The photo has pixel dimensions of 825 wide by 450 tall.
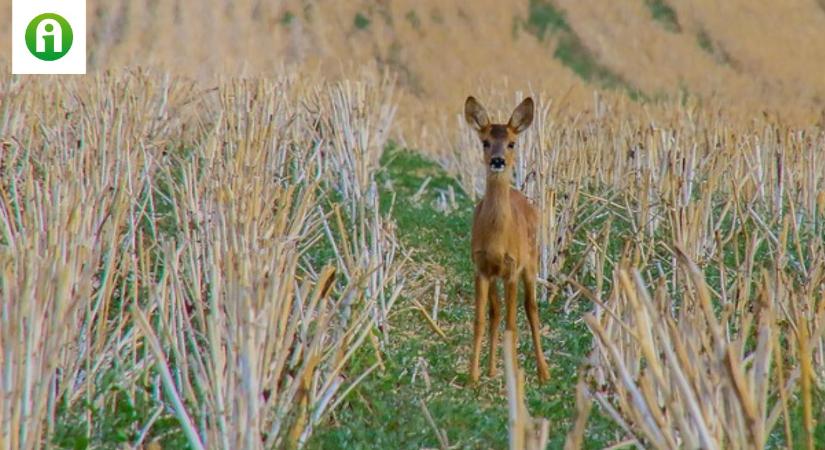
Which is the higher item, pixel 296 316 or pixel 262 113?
pixel 262 113

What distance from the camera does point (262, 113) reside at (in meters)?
8.10

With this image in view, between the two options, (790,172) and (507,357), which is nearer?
(507,357)

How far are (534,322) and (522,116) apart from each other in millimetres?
1002

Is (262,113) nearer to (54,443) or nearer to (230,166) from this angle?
(230,166)

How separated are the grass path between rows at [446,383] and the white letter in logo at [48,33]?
340 cm

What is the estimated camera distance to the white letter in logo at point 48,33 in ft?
35.5

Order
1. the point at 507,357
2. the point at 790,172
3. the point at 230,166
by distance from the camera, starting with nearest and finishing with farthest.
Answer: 1. the point at 507,357
2. the point at 230,166
3. the point at 790,172

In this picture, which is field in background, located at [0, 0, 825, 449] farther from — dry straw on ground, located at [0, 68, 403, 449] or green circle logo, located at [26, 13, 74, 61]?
green circle logo, located at [26, 13, 74, 61]

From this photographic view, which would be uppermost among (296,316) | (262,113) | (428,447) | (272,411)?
(262,113)

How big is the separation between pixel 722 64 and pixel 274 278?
740 inches

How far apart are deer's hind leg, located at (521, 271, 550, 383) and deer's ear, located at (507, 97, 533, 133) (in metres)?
0.71

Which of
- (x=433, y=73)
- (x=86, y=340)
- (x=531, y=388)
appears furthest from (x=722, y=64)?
(x=86, y=340)

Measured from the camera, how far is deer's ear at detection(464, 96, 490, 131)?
22.3 ft

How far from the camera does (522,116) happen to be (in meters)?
6.68
